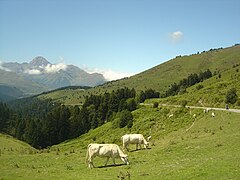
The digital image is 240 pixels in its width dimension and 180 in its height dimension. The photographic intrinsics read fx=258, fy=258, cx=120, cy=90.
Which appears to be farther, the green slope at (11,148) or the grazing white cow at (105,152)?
the green slope at (11,148)

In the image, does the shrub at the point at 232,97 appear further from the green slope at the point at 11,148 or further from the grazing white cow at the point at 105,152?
the grazing white cow at the point at 105,152

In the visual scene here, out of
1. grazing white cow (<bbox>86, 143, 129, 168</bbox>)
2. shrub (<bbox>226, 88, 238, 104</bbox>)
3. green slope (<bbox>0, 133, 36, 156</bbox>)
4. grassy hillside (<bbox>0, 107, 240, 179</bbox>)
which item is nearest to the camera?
grassy hillside (<bbox>0, 107, 240, 179</bbox>)

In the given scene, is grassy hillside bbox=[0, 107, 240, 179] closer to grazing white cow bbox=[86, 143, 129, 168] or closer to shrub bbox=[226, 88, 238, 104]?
grazing white cow bbox=[86, 143, 129, 168]

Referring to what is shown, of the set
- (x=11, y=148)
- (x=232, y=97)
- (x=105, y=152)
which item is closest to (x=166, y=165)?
(x=105, y=152)

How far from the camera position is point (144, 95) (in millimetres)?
147500

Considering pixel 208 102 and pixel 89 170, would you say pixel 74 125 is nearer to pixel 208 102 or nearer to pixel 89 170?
pixel 208 102

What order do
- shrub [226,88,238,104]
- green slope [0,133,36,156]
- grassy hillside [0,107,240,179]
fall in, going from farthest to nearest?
shrub [226,88,238,104] → green slope [0,133,36,156] → grassy hillside [0,107,240,179]

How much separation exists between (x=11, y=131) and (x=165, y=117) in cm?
11474

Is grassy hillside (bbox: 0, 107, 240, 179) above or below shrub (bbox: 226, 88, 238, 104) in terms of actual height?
below

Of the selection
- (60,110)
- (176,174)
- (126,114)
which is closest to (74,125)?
(60,110)

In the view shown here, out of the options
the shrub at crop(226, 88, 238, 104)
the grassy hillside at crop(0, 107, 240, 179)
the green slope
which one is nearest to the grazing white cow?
the grassy hillside at crop(0, 107, 240, 179)

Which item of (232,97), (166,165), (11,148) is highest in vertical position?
(232,97)

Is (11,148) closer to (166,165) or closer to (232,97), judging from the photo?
(166,165)

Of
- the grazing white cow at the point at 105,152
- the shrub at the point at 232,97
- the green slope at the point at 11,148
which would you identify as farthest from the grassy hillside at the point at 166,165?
the shrub at the point at 232,97
